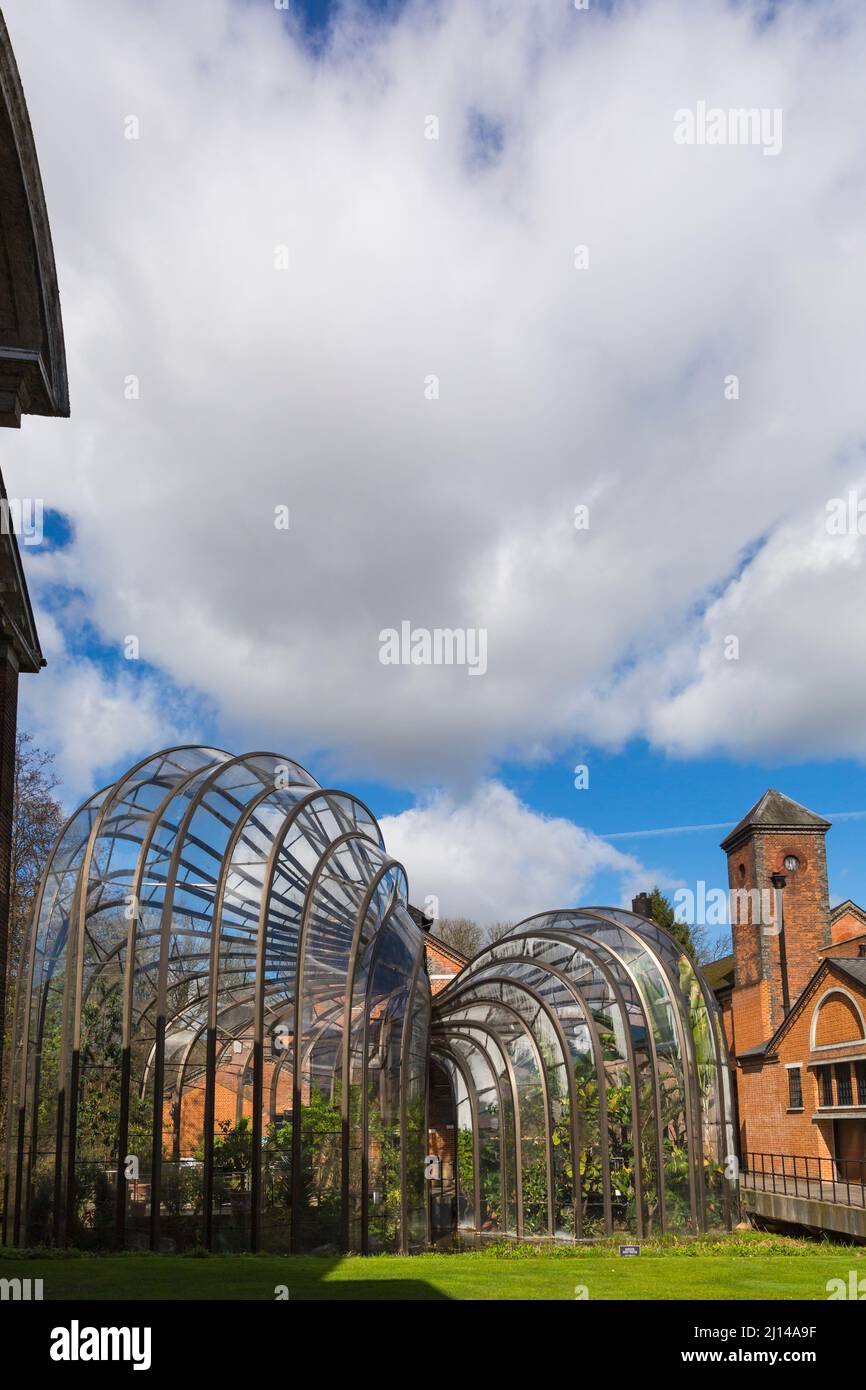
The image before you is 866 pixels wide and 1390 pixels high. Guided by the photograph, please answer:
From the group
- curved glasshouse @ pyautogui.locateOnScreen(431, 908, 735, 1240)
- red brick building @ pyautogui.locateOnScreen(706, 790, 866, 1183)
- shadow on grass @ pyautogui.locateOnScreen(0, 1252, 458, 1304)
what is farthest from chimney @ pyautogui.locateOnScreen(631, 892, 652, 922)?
shadow on grass @ pyautogui.locateOnScreen(0, 1252, 458, 1304)

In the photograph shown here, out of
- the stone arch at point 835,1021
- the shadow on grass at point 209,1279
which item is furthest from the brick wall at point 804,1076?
the shadow on grass at point 209,1279

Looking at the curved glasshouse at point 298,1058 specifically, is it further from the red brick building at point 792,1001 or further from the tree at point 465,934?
the tree at point 465,934

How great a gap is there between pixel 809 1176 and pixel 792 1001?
7.44 meters

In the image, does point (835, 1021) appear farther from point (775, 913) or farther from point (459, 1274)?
point (459, 1274)

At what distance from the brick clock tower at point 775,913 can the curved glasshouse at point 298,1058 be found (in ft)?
50.1

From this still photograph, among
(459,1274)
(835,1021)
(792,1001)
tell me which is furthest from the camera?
(792,1001)

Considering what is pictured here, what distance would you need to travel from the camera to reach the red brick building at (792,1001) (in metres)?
29.3

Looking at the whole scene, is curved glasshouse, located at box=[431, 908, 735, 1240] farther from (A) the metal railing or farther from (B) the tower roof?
(B) the tower roof

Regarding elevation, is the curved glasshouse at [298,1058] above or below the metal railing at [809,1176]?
above

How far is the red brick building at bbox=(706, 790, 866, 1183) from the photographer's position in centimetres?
2933

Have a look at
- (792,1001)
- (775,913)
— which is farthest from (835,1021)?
(775,913)

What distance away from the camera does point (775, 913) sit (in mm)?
37750

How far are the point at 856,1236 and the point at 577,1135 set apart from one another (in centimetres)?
621
